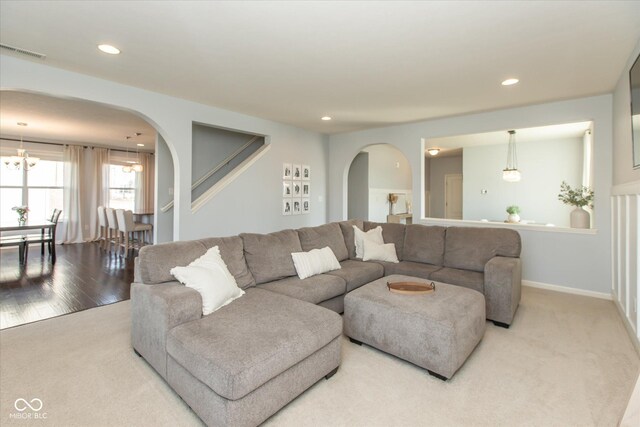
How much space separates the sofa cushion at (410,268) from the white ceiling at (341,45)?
204cm

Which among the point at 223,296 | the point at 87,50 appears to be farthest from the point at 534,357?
the point at 87,50

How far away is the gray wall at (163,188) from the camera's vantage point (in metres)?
Result: 5.14

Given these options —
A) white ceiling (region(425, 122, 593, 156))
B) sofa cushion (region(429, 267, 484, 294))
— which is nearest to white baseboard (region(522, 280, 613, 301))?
sofa cushion (region(429, 267, 484, 294))

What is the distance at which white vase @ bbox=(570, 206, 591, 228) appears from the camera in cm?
407

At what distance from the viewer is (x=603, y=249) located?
152 inches

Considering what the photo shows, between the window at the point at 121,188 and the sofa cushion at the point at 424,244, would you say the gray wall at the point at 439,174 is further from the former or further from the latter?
the window at the point at 121,188

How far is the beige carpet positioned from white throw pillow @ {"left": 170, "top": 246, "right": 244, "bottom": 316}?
1.92 ft

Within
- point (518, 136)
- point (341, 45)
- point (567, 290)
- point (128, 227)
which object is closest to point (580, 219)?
point (567, 290)

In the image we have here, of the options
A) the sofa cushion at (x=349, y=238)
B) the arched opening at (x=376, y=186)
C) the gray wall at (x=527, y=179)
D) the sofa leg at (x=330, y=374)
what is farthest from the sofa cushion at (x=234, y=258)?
the gray wall at (x=527, y=179)

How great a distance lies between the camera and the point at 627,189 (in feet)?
9.17

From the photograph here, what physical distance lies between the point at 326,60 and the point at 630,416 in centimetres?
301

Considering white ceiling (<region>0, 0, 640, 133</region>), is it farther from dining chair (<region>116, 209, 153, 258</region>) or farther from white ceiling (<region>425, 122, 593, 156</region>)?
dining chair (<region>116, 209, 153, 258</region>)

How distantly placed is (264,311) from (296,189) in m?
3.85

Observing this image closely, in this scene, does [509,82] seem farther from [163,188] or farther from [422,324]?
[163,188]
